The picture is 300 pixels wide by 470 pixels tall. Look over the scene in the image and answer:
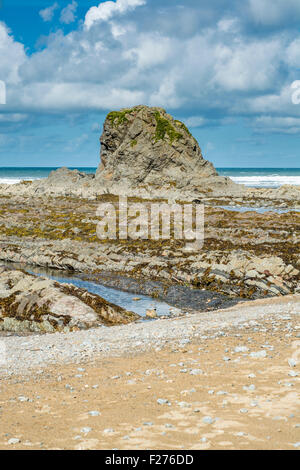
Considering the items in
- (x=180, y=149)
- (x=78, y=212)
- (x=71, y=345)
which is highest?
(x=180, y=149)

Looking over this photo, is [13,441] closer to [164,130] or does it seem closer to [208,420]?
[208,420]

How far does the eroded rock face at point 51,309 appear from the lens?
2048cm

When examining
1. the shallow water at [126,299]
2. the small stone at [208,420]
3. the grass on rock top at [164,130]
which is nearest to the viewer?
A: the small stone at [208,420]

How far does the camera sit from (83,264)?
35.5 metres

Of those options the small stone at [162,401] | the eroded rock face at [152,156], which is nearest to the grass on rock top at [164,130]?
the eroded rock face at [152,156]

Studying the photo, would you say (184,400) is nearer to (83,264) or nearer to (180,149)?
(83,264)

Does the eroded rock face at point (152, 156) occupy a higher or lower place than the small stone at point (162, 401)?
higher

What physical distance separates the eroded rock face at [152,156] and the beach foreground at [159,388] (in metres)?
69.5

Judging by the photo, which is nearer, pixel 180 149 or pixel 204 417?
pixel 204 417

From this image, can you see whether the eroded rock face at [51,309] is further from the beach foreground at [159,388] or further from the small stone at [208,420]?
the small stone at [208,420]

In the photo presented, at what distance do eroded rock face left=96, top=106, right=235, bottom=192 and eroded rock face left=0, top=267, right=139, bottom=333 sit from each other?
61344 millimetres

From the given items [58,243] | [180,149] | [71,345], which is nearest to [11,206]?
[58,243]
